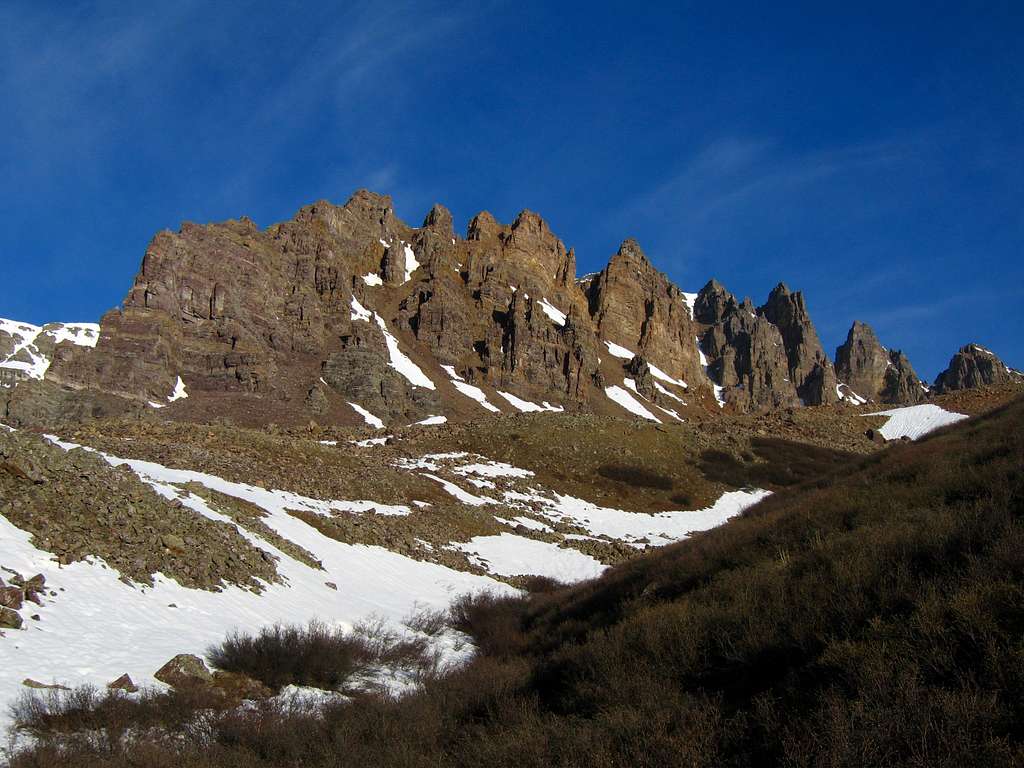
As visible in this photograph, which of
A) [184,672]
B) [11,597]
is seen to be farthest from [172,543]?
[184,672]

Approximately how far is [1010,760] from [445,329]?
119952mm

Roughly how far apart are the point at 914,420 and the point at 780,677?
5942 cm

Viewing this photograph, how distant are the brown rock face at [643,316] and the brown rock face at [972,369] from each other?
73.3m

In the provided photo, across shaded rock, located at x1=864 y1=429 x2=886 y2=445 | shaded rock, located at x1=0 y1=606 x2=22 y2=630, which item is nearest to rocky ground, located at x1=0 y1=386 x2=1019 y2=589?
shaded rock, located at x1=864 y1=429 x2=886 y2=445

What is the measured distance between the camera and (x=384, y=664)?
988cm

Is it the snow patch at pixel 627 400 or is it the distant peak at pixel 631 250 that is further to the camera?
the distant peak at pixel 631 250

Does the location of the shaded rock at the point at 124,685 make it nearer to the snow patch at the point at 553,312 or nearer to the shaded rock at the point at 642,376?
the shaded rock at the point at 642,376

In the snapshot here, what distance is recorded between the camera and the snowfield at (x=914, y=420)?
53.1 m

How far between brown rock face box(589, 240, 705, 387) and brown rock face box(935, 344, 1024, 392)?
73294mm

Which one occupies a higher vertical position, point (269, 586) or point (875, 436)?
point (875, 436)

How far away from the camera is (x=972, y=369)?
179m

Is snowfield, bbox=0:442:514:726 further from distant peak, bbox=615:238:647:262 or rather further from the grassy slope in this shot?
distant peak, bbox=615:238:647:262

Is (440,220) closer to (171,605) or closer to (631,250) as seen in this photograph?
(631,250)

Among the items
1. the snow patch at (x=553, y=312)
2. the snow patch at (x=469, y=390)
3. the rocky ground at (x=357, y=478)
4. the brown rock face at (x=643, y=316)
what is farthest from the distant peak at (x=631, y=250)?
the rocky ground at (x=357, y=478)
